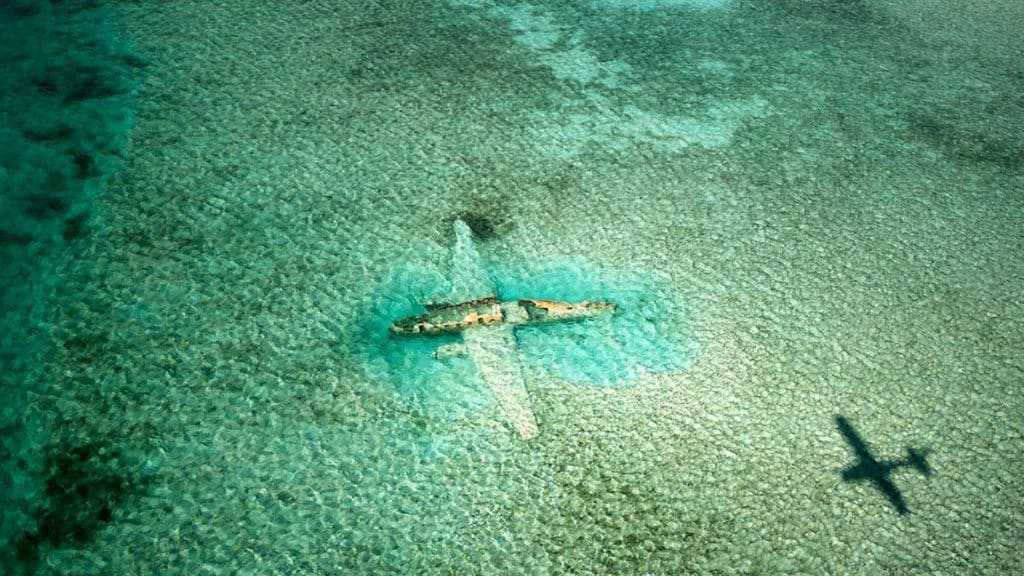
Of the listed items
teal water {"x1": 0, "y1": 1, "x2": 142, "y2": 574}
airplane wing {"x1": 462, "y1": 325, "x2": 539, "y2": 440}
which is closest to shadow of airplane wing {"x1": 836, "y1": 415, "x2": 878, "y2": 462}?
airplane wing {"x1": 462, "y1": 325, "x2": 539, "y2": 440}

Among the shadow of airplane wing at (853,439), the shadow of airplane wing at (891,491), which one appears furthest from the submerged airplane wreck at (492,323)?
the shadow of airplane wing at (891,491)

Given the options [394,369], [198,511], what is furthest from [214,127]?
[198,511]

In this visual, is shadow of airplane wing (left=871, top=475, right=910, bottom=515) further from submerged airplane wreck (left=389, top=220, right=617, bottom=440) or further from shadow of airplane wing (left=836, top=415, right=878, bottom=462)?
submerged airplane wreck (left=389, top=220, right=617, bottom=440)

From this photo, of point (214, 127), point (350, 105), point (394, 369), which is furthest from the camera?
point (350, 105)

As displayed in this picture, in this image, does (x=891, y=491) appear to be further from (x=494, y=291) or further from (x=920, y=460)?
(x=494, y=291)

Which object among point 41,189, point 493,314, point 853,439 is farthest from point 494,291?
point 41,189

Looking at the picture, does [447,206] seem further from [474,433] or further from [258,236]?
[474,433]

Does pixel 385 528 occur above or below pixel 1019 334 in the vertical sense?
below
